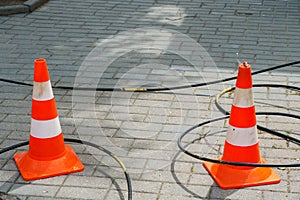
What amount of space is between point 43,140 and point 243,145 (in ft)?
5.32

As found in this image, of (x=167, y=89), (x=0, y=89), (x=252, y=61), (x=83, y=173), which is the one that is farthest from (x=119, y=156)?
(x=252, y=61)

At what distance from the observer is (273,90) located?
6.46 m

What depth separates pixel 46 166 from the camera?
4801mm

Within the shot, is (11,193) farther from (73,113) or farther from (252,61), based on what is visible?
(252,61)

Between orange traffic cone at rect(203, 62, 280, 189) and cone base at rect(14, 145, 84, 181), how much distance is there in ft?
3.82

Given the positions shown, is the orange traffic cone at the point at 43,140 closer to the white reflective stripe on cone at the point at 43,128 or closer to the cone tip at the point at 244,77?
the white reflective stripe on cone at the point at 43,128

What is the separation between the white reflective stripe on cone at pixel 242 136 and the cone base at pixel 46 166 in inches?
49.8

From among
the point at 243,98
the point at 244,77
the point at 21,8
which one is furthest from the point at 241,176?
the point at 21,8

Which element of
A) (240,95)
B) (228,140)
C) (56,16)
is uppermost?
(240,95)

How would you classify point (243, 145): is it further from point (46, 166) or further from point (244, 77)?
point (46, 166)

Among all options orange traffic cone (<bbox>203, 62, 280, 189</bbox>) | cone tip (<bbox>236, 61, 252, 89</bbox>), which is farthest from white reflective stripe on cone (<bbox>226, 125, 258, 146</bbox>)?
cone tip (<bbox>236, 61, 252, 89</bbox>)

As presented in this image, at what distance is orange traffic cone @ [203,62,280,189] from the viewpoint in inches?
180

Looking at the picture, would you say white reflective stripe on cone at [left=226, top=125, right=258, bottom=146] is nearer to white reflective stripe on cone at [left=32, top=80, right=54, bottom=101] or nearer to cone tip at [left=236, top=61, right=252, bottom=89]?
cone tip at [left=236, top=61, right=252, bottom=89]

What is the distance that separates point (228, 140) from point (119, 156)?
3.26ft
